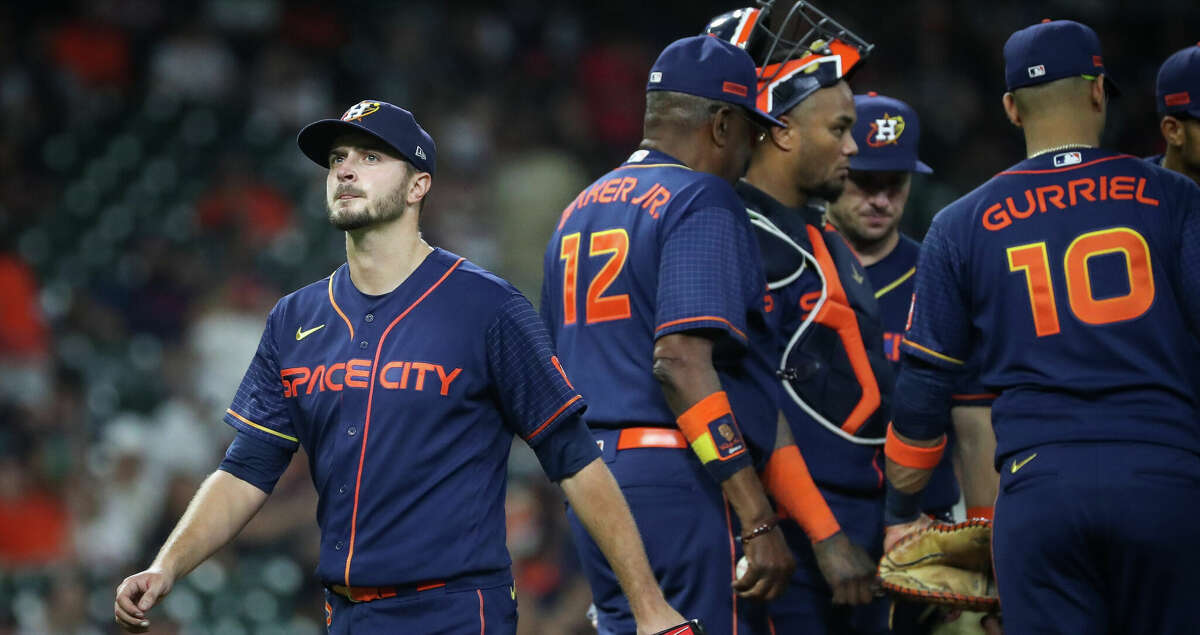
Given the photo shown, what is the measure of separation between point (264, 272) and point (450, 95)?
8.81 ft

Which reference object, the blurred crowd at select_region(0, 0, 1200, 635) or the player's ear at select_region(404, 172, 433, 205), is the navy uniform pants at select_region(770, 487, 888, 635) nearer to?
the player's ear at select_region(404, 172, 433, 205)

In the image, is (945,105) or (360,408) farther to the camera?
(945,105)

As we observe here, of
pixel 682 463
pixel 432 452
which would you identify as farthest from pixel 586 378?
pixel 432 452

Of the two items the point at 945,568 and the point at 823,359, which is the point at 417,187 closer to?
the point at 823,359

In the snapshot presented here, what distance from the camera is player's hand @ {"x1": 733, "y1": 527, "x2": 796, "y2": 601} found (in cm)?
395

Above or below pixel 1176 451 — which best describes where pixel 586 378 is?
above

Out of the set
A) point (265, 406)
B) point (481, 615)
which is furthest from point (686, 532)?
point (265, 406)

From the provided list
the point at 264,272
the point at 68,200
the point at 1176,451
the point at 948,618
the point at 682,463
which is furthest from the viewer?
the point at 68,200

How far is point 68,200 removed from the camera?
36.1 ft

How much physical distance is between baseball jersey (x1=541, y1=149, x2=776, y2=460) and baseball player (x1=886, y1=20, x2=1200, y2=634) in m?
0.57

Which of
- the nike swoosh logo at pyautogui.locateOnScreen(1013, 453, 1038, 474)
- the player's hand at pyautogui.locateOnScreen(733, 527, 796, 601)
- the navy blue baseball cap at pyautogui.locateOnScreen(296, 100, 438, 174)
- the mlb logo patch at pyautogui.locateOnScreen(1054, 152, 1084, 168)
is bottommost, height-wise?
the player's hand at pyautogui.locateOnScreen(733, 527, 796, 601)

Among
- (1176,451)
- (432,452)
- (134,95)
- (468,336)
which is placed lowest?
(1176,451)

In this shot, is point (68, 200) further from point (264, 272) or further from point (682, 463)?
point (682, 463)

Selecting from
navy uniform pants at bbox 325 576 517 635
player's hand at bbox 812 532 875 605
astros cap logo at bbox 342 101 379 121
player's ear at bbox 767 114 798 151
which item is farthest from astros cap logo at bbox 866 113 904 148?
navy uniform pants at bbox 325 576 517 635
